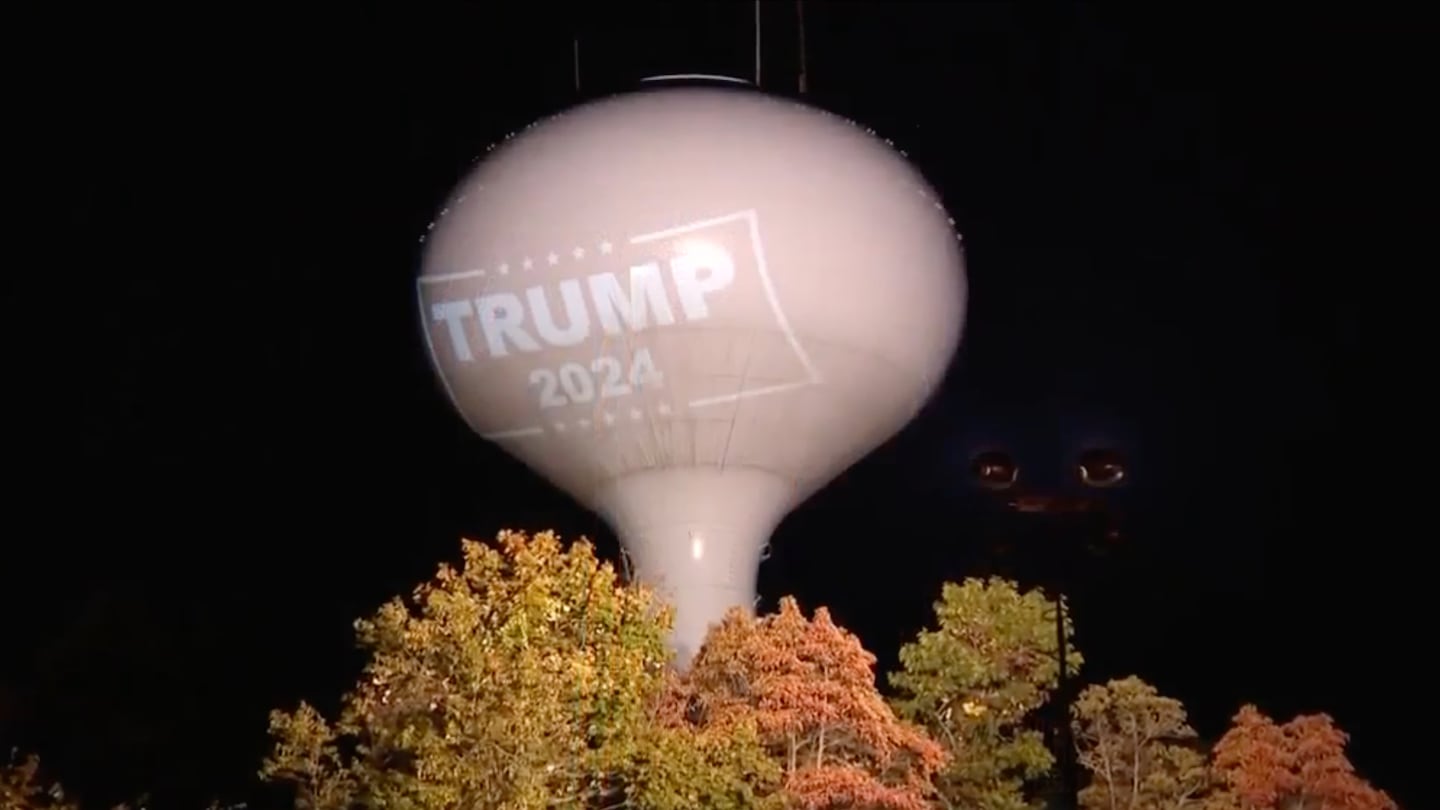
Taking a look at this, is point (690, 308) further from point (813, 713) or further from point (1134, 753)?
point (1134, 753)

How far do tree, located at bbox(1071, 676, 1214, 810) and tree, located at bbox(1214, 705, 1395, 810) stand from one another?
0.44 metres

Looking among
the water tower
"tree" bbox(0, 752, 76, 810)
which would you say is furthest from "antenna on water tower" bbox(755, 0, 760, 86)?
"tree" bbox(0, 752, 76, 810)

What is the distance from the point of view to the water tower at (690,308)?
22.0 metres

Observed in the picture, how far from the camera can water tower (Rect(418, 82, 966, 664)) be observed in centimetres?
2195

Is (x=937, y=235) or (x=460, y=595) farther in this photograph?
(x=937, y=235)

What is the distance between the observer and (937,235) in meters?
23.7

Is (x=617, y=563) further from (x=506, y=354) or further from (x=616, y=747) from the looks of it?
(x=616, y=747)

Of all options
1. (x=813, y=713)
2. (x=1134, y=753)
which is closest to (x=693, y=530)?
(x=813, y=713)

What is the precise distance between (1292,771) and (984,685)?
3.57 meters

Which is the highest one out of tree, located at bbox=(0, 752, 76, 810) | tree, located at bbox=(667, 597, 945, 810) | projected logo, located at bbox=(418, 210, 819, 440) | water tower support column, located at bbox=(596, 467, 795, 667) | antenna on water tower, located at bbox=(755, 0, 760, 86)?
antenna on water tower, located at bbox=(755, 0, 760, 86)

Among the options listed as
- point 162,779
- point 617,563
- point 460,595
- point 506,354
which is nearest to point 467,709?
point 460,595

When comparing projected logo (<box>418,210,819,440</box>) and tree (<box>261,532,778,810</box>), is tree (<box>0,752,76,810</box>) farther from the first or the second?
projected logo (<box>418,210,819,440</box>)

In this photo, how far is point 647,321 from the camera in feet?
71.6

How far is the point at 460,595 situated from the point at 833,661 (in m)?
3.98
